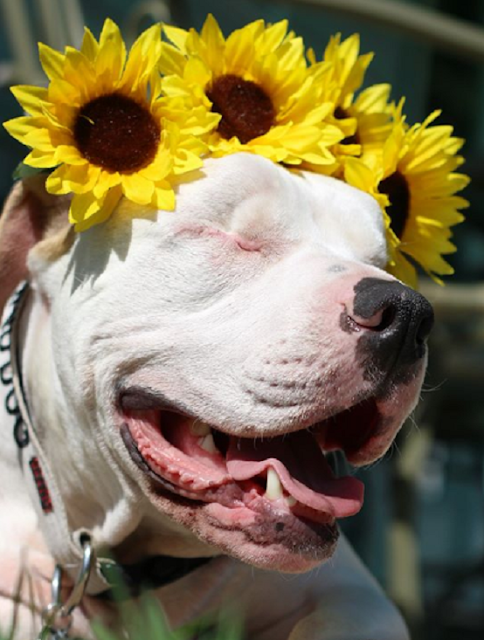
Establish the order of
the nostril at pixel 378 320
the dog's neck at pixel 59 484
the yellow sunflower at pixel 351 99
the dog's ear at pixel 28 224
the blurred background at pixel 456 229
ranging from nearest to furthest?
the nostril at pixel 378 320 < the dog's neck at pixel 59 484 < the dog's ear at pixel 28 224 < the yellow sunflower at pixel 351 99 < the blurred background at pixel 456 229

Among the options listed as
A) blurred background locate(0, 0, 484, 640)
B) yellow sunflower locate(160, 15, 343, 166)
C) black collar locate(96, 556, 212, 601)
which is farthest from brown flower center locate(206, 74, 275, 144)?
black collar locate(96, 556, 212, 601)

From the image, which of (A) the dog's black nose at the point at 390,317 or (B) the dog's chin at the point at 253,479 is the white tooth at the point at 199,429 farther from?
(A) the dog's black nose at the point at 390,317

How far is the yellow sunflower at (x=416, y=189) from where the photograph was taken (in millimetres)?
2250

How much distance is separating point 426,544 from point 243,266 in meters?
7.91

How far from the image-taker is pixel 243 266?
1.92 m

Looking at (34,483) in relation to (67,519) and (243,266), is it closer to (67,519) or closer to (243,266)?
(67,519)

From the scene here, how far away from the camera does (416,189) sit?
233cm

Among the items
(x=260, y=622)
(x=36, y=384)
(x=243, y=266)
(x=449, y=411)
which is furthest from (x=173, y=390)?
(x=449, y=411)

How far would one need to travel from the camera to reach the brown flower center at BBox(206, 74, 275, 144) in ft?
6.95

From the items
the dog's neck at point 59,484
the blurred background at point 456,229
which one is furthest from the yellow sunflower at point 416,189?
the dog's neck at point 59,484

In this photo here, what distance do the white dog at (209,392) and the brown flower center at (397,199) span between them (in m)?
0.18

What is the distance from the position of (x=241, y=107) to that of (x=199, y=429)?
0.69 metres

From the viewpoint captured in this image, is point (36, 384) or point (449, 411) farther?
point (449, 411)

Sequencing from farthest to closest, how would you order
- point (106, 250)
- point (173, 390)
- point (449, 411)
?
1. point (449, 411)
2. point (106, 250)
3. point (173, 390)
